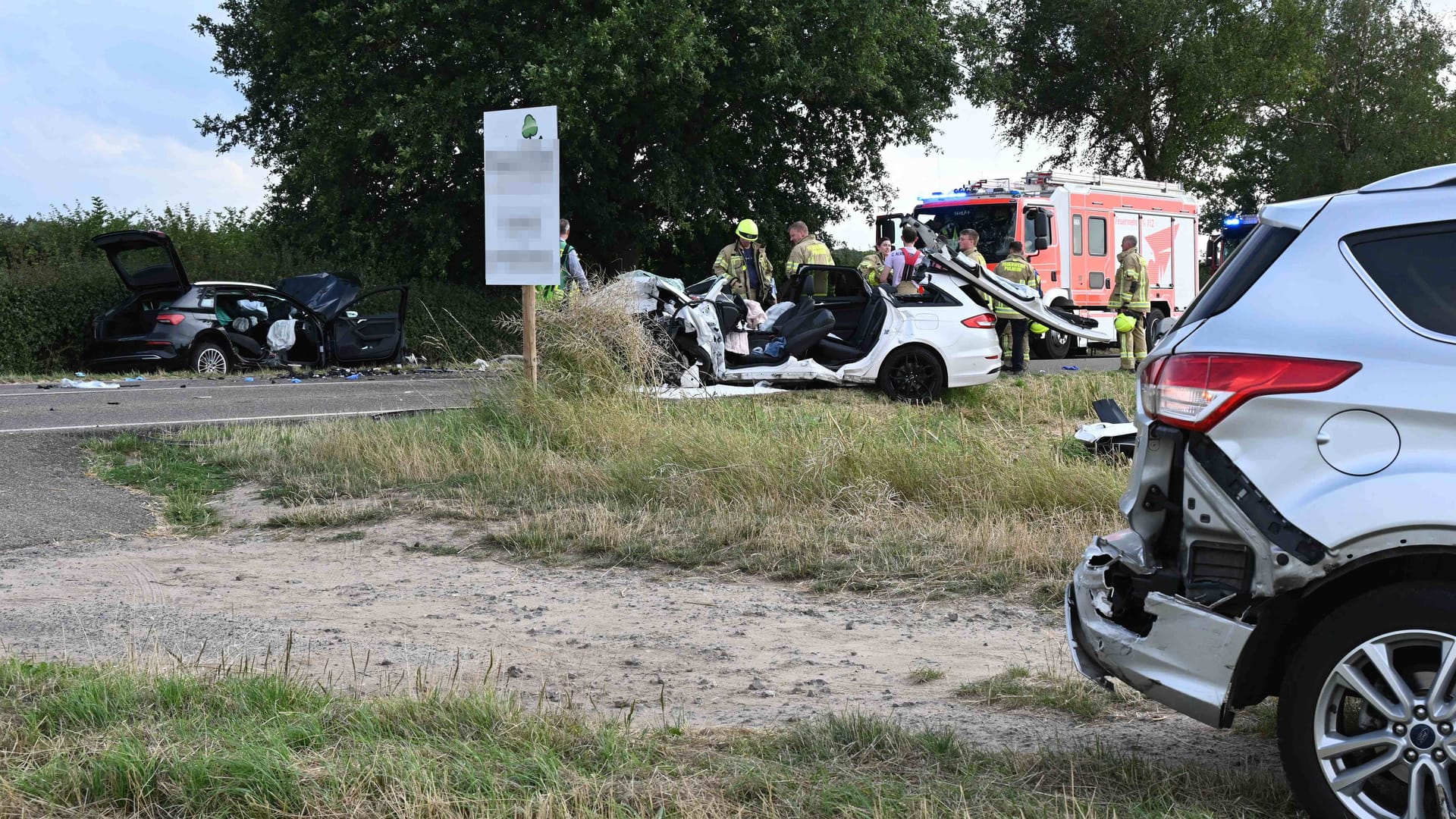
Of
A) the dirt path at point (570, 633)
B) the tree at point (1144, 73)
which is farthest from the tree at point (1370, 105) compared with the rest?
the dirt path at point (570, 633)

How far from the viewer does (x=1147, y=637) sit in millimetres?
3539

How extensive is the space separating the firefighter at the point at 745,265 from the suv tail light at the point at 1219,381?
1135 cm

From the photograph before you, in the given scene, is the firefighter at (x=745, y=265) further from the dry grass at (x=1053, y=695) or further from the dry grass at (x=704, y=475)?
the dry grass at (x=1053, y=695)

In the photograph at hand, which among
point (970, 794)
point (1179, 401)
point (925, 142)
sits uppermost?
point (925, 142)

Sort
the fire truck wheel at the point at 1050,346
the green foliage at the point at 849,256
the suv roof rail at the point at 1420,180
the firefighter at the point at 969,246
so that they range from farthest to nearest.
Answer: the green foliage at the point at 849,256 → the fire truck wheel at the point at 1050,346 → the firefighter at the point at 969,246 → the suv roof rail at the point at 1420,180

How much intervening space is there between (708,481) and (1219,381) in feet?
17.1

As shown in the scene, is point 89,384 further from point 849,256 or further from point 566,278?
point 849,256

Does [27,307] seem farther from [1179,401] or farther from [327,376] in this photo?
[1179,401]

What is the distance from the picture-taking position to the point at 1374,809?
3.08 meters

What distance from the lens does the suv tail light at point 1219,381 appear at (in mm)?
3262

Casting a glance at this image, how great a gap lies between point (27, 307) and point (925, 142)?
17239 millimetres

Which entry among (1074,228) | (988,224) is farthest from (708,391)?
(1074,228)

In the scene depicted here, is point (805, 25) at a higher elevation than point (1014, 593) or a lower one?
higher

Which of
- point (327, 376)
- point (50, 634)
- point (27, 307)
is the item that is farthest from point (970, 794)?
point (27, 307)
